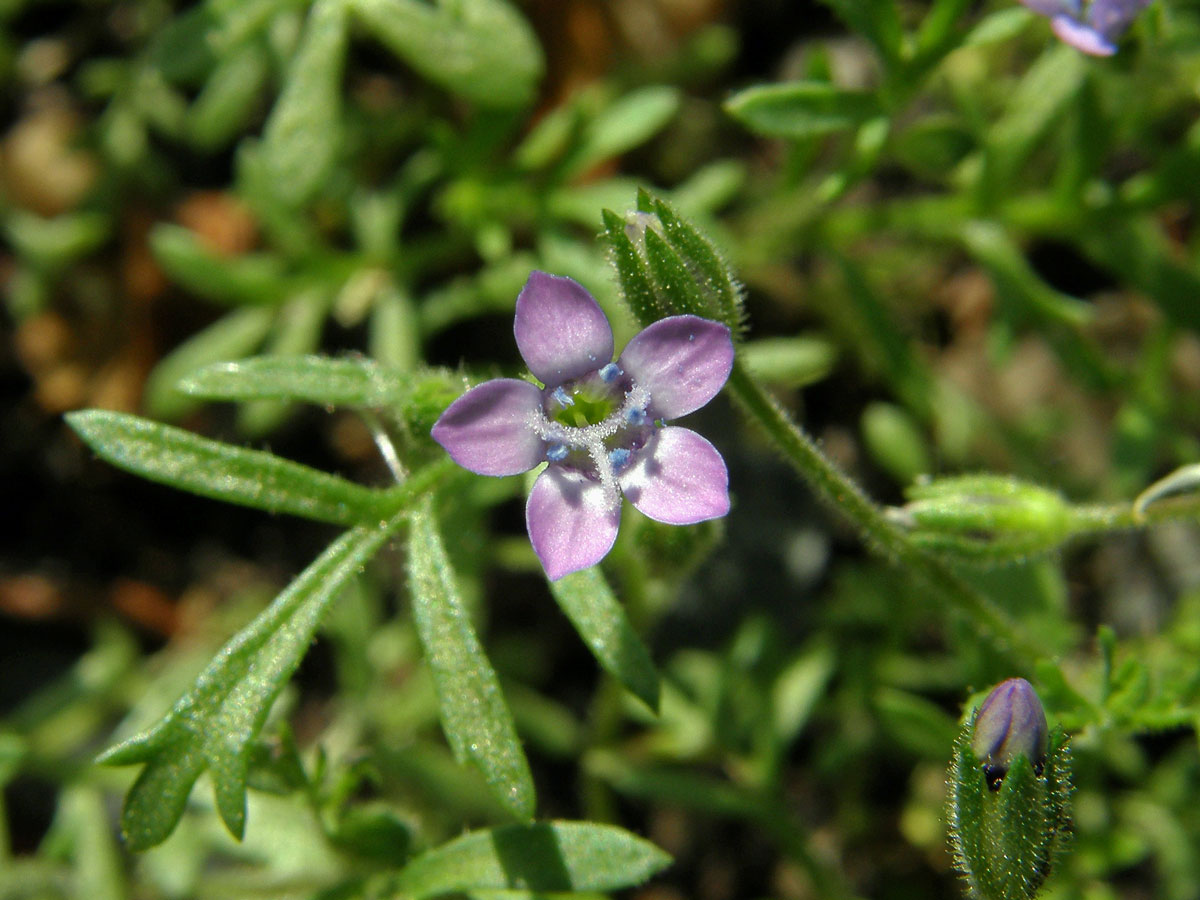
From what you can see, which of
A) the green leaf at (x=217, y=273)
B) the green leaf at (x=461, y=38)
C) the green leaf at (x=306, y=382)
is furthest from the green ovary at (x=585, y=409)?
the green leaf at (x=217, y=273)

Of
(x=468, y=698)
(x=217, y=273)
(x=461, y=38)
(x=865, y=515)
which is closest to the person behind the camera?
(x=468, y=698)

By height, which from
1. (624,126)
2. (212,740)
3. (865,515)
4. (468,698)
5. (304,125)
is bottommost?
(865,515)

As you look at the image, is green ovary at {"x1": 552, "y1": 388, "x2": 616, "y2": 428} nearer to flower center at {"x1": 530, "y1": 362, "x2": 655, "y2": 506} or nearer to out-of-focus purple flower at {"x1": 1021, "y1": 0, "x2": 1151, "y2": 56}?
flower center at {"x1": 530, "y1": 362, "x2": 655, "y2": 506}

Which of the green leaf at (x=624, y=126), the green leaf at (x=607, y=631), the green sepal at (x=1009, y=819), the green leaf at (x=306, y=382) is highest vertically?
the green leaf at (x=306, y=382)

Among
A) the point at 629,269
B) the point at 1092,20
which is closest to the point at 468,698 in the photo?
the point at 629,269

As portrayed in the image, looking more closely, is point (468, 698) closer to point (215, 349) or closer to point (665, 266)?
point (665, 266)

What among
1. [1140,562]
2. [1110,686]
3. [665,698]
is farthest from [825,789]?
[1110,686]

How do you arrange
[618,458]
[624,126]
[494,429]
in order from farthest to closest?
1. [624,126]
2. [618,458]
3. [494,429]

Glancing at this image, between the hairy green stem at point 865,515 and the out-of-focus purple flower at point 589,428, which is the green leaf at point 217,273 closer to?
the out-of-focus purple flower at point 589,428
